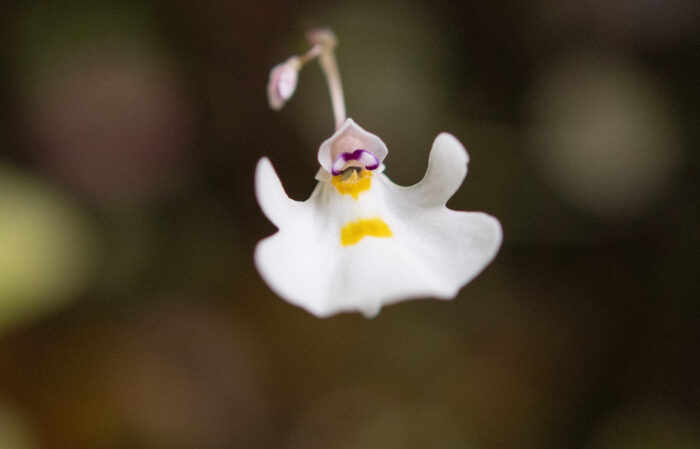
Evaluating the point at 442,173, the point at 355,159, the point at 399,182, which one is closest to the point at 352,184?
the point at 355,159

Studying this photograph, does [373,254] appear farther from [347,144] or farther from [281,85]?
[281,85]

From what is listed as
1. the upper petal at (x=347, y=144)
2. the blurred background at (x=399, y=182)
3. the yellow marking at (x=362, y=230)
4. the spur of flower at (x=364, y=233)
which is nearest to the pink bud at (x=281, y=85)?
the spur of flower at (x=364, y=233)

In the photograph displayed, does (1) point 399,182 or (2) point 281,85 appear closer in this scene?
(2) point 281,85

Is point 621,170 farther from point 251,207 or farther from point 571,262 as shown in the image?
point 251,207

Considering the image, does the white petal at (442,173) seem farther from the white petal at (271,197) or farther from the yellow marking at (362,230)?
the white petal at (271,197)

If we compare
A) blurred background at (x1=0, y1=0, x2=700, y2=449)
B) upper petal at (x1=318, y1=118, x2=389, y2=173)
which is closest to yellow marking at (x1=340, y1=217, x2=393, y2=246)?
upper petal at (x1=318, y1=118, x2=389, y2=173)

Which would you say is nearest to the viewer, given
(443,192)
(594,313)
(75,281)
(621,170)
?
(443,192)

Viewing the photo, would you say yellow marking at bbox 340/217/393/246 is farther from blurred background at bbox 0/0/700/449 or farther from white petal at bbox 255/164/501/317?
blurred background at bbox 0/0/700/449

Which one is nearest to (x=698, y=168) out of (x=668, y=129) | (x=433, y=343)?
(x=668, y=129)
